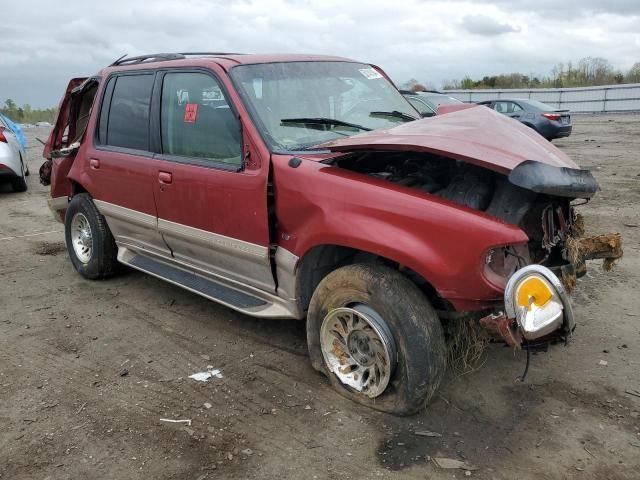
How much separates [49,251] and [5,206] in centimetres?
360

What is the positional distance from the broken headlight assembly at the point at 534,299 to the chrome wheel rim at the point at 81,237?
409 cm

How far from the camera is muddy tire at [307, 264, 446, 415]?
116 inches

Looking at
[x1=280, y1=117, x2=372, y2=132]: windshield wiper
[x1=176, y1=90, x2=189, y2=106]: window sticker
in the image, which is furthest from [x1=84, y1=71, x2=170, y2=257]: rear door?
[x1=280, y1=117, x2=372, y2=132]: windshield wiper

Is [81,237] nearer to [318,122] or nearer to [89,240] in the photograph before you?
[89,240]

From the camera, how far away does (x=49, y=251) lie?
265 inches

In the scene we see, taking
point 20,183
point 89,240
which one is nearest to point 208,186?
point 89,240

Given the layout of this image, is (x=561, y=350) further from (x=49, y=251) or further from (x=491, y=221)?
(x=49, y=251)

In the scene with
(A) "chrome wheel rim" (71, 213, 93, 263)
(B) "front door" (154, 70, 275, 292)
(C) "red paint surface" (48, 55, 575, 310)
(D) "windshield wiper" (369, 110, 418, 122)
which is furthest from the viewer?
(A) "chrome wheel rim" (71, 213, 93, 263)

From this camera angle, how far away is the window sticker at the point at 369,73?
4473mm

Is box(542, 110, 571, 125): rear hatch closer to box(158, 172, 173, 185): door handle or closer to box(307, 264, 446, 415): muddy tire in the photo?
box(158, 172, 173, 185): door handle

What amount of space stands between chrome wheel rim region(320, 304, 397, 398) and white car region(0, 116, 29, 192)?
8837mm

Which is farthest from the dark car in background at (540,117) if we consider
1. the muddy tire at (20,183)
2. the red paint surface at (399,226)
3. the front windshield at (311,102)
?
the red paint surface at (399,226)

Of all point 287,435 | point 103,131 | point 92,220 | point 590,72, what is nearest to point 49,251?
point 92,220

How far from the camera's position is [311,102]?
393 centimetres
